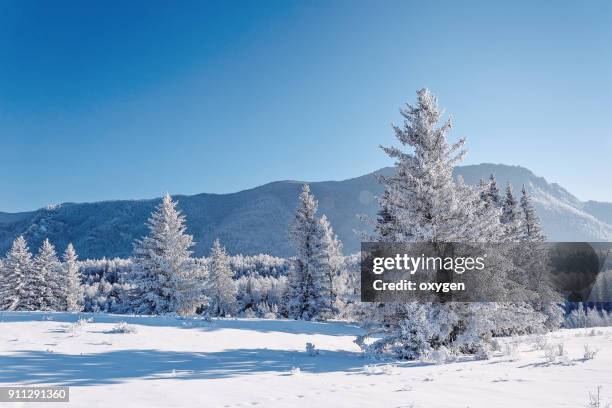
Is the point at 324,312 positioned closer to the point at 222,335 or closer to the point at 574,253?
the point at 222,335

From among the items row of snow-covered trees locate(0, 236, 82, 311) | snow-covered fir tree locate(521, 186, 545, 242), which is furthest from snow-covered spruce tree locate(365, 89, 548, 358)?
row of snow-covered trees locate(0, 236, 82, 311)

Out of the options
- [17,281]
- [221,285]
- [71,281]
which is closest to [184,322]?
[17,281]

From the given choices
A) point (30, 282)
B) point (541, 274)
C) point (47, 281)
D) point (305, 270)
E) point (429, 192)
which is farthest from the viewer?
point (47, 281)

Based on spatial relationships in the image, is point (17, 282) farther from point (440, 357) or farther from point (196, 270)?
point (440, 357)

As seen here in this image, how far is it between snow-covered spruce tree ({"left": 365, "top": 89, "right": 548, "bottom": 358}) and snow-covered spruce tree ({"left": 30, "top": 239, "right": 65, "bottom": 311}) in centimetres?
3908

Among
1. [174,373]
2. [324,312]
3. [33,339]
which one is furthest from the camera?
[324,312]

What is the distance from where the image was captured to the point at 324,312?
35.5 metres

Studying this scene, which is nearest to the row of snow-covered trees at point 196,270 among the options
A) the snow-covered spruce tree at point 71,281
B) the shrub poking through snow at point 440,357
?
the snow-covered spruce tree at point 71,281

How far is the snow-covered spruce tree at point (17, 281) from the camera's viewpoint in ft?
132

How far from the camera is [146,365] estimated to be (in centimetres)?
836

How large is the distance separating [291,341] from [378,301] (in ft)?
10.7

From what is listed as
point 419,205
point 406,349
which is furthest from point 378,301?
point 419,205

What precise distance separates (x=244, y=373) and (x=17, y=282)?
41788 millimetres

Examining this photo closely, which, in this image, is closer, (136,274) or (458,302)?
(458,302)
